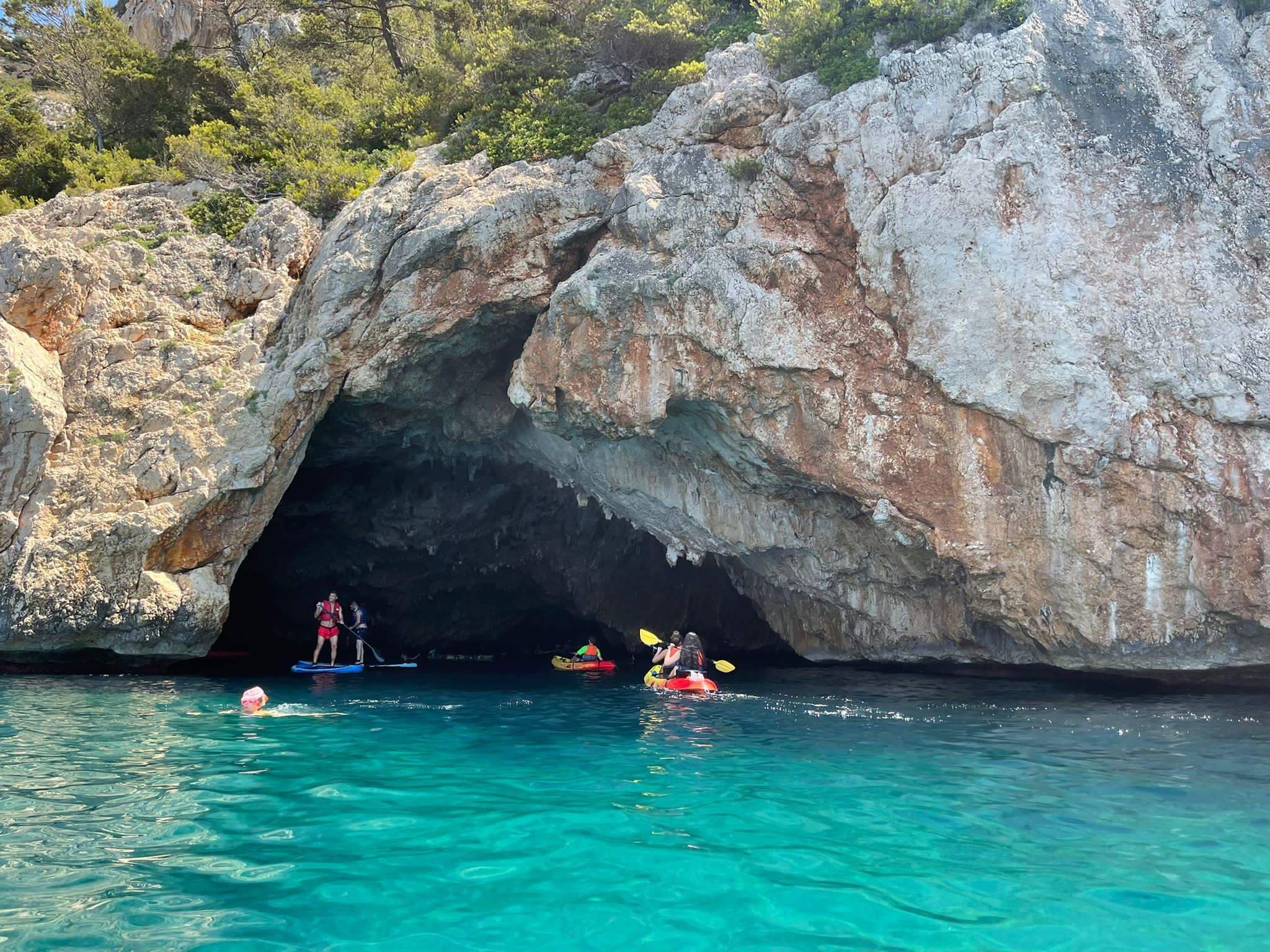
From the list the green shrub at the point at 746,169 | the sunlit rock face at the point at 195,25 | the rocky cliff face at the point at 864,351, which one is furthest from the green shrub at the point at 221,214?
the sunlit rock face at the point at 195,25

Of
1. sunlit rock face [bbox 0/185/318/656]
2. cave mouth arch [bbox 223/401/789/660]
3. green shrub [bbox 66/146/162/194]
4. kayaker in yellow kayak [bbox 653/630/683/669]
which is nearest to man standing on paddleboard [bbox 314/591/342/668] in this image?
cave mouth arch [bbox 223/401/789/660]

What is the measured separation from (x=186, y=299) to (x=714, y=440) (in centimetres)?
1132

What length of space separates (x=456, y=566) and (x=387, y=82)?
43.9 ft

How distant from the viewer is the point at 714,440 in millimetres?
15953

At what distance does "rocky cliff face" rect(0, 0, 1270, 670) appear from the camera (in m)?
12.3

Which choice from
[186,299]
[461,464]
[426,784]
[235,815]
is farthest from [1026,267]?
[186,299]

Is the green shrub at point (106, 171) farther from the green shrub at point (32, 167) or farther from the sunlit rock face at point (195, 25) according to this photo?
the sunlit rock face at point (195, 25)

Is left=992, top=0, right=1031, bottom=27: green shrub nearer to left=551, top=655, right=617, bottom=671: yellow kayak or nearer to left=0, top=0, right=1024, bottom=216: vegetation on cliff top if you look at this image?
left=0, top=0, right=1024, bottom=216: vegetation on cliff top

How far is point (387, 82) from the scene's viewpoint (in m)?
23.8

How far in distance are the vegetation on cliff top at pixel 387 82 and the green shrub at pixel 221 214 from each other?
684 mm

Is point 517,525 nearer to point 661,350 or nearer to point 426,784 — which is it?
point 661,350

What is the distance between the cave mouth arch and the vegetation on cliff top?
6.63 metres

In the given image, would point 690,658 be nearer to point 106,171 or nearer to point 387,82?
point 387,82

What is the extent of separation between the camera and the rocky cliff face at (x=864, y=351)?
40.5ft
